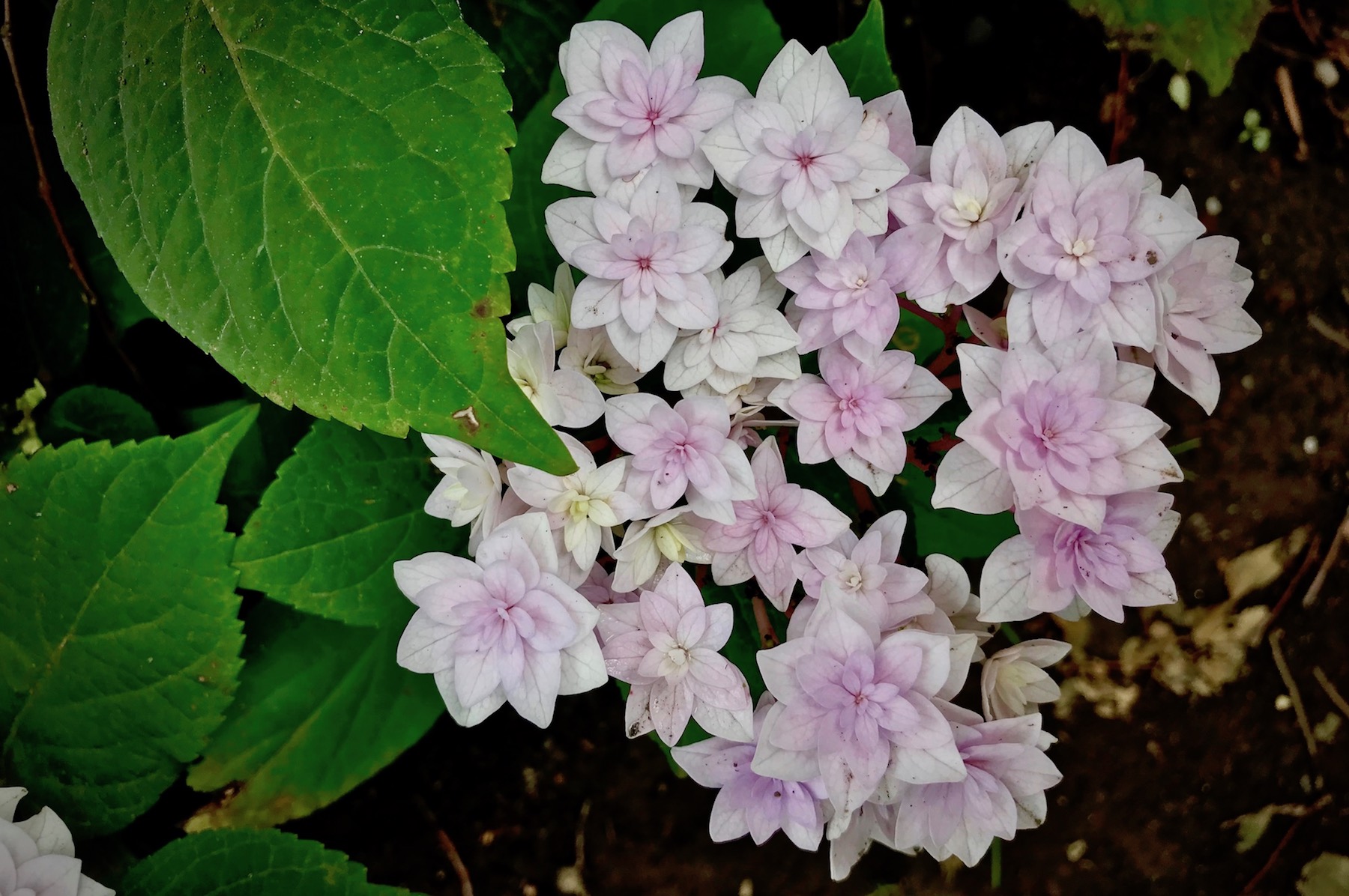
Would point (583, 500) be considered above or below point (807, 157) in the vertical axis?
below

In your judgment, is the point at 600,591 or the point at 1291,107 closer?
the point at 600,591

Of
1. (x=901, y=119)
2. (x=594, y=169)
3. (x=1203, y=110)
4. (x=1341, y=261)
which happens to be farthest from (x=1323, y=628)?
(x=594, y=169)

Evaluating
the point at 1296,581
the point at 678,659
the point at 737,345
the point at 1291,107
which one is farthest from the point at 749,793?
the point at 1291,107

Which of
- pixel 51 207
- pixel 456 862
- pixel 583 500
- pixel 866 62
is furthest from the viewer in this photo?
pixel 456 862

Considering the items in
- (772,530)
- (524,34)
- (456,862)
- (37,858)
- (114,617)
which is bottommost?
(456,862)

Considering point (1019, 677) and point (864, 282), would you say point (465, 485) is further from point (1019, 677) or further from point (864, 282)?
point (1019, 677)

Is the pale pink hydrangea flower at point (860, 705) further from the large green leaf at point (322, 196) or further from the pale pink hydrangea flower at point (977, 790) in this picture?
the large green leaf at point (322, 196)

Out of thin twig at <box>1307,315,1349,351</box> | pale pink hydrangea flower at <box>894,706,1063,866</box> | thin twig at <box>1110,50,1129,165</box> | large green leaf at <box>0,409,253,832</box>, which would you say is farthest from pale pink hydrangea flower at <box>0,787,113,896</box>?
thin twig at <box>1307,315,1349,351</box>

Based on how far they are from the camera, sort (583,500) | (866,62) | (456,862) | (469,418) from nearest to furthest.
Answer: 1. (469,418)
2. (583,500)
3. (866,62)
4. (456,862)
